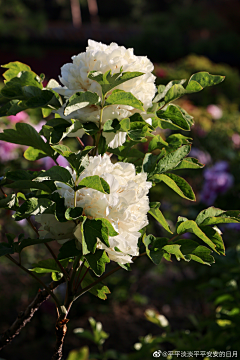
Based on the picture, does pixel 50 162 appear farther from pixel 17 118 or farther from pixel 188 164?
pixel 188 164

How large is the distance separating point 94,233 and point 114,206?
6 cm

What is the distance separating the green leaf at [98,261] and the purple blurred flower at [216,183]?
1.62m

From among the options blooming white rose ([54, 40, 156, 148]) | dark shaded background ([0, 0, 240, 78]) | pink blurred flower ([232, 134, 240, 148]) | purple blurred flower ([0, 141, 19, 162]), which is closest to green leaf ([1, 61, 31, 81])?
blooming white rose ([54, 40, 156, 148])

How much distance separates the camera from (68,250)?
22.6 inches

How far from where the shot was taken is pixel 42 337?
2.40 meters

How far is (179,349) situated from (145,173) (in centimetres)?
90

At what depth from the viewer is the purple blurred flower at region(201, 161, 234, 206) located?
6.71ft

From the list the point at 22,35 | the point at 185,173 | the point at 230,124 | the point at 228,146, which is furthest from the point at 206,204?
the point at 22,35

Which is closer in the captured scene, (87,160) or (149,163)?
(87,160)

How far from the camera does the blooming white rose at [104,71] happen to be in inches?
24.1

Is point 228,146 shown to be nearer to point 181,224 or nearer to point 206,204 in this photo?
point 206,204

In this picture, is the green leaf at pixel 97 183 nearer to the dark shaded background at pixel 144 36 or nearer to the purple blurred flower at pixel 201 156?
the purple blurred flower at pixel 201 156

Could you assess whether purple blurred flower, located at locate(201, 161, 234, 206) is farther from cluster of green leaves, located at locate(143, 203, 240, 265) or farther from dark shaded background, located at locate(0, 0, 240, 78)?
dark shaded background, located at locate(0, 0, 240, 78)

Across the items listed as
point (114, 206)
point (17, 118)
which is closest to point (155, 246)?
point (114, 206)
